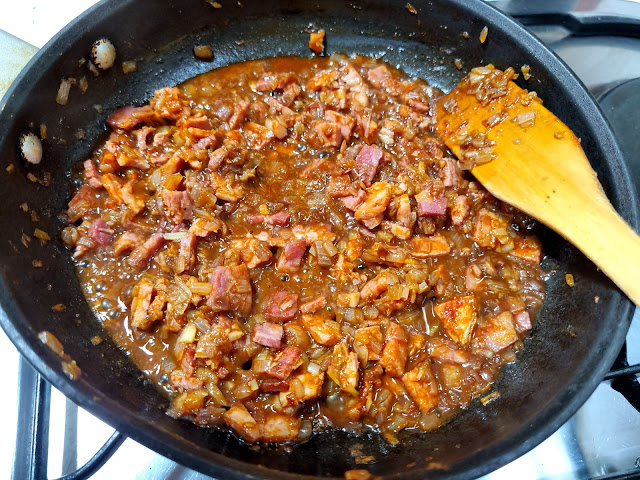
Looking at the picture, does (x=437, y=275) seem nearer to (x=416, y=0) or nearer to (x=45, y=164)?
(x=416, y=0)

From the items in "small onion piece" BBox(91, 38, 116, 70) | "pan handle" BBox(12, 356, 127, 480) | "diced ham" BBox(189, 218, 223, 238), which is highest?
"small onion piece" BBox(91, 38, 116, 70)

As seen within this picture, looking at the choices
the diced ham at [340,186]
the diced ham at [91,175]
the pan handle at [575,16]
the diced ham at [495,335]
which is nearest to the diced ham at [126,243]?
the diced ham at [91,175]

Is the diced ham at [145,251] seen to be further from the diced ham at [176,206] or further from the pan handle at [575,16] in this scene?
the pan handle at [575,16]

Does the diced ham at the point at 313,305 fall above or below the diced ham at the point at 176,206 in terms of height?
below

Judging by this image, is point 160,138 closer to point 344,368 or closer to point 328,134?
point 328,134

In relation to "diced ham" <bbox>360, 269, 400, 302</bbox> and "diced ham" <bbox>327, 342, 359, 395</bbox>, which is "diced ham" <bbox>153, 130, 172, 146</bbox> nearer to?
"diced ham" <bbox>360, 269, 400, 302</bbox>

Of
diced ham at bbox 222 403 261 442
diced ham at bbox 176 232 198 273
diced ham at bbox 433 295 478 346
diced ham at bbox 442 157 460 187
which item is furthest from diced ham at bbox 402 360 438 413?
diced ham at bbox 176 232 198 273

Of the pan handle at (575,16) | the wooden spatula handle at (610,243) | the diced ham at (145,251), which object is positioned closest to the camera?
the wooden spatula handle at (610,243)
